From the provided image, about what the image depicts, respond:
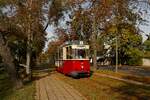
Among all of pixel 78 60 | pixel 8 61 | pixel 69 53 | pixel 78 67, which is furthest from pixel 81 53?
pixel 8 61

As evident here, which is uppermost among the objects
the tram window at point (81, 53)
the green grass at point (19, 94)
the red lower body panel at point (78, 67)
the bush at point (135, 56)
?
the bush at point (135, 56)

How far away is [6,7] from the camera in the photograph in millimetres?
37375

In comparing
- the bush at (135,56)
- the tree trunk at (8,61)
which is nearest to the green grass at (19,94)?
the tree trunk at (8,61)

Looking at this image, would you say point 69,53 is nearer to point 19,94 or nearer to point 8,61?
point 8,61

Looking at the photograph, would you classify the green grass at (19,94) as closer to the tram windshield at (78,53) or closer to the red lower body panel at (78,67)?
the red lower body panel at (78,67)

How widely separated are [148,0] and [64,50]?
834cm

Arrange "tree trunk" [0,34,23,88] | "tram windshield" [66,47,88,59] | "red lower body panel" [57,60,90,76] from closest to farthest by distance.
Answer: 1. "tree trunk" [0,34,23,88]
2. "red lower body panel" [57,60,90,76]
3. "tram windshield" [66,47,88,59]

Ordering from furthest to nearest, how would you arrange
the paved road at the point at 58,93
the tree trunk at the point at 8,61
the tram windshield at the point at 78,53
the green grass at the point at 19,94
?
the tram windshield at the point at 78,53, the tree trunk at the point at 8,61, the green grass at the point at 19,94, the paved road at the point at 58,93

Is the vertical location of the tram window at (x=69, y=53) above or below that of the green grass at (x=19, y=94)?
above

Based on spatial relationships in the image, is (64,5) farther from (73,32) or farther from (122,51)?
(122,51)

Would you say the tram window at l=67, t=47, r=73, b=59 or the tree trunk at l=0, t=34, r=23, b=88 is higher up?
the tram window at l=67, t=47, r=73, b=59

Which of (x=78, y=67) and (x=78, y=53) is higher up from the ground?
(x=78, y=53)

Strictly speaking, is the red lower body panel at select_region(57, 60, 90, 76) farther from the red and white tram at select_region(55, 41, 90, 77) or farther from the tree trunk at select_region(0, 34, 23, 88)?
the tree trunk at select_region(0, 34, 23, 88)

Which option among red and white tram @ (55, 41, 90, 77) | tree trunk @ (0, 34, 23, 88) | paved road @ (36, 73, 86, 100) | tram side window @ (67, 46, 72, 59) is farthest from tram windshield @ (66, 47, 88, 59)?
paved road @ (36, 73, 86, 100)
